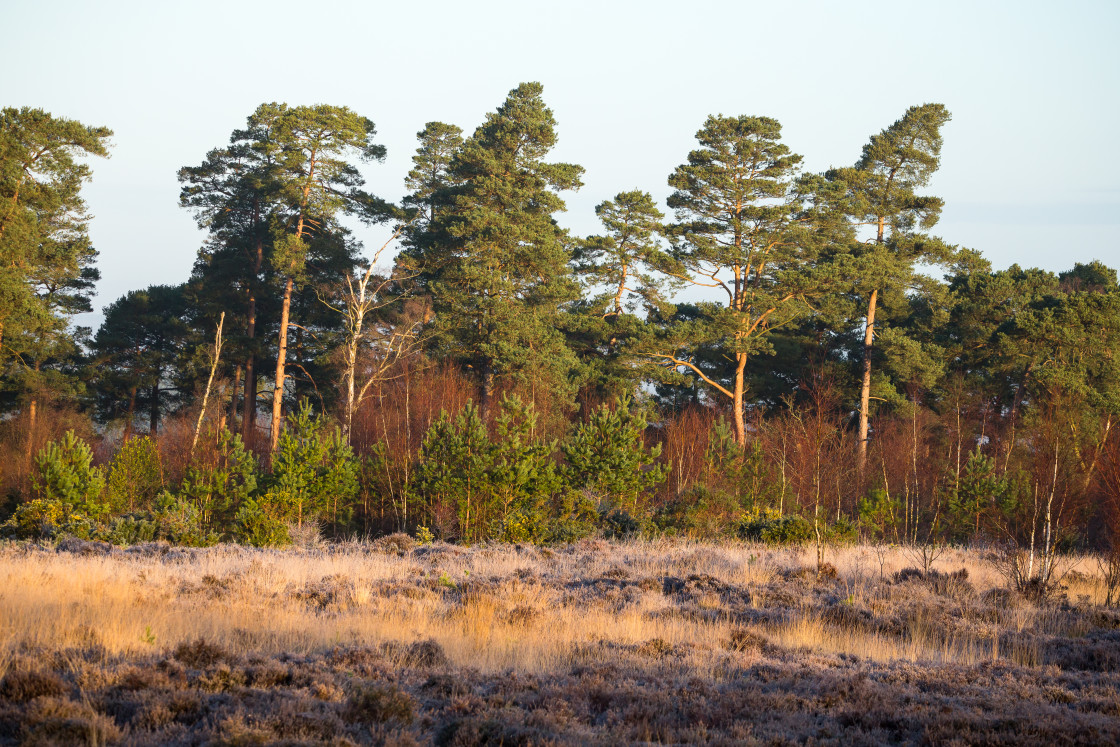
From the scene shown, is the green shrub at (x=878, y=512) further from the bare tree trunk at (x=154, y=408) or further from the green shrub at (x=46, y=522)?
the bare tree trunk at (x=154, y=408)

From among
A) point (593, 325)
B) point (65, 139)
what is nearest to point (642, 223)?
point (593, 325)

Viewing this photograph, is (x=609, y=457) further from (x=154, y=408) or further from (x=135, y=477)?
(x=154, y=408)

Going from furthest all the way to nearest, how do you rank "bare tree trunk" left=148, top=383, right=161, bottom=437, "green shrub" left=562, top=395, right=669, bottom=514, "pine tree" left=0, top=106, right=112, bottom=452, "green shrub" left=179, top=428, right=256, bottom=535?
"bare tree trunk" left=148, top=383, right=161, bottom=437
"pine tree" left=0, top=106, right=112, bottom=452
"green shrub" left=562, top=395, right=669, bottom=514
"green shrub" left=179, top=428, right=256, bottom=535

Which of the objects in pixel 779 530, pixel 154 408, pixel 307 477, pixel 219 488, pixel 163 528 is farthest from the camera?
pixel 154 408

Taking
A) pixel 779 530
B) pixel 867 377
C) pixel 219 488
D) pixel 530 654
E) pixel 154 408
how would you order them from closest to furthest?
1. pixel 530 654
2. pixel 219 488
3. pixel 779 530
4. pixel 867 377
5. pixel 154 408

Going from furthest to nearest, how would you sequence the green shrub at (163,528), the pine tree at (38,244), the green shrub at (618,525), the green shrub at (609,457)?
the pine tree at (38,244) < the green shrub at (609,457) < the green shrub at (618,525) < the green shrub at (163,528)

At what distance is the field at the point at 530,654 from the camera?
5656 millimetres

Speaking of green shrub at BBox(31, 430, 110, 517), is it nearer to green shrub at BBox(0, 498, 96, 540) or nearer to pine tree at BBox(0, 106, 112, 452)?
green shrub at BBox(0, 498, 96, 540)

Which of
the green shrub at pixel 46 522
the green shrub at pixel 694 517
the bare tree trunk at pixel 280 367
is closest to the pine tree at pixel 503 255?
the bare tree trunk at pixel 280 367

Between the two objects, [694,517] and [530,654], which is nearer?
[530,654]

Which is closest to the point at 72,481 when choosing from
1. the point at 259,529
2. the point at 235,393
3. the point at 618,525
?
the point at 259,529

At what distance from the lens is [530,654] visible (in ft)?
26.2

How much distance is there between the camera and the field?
18.6ft

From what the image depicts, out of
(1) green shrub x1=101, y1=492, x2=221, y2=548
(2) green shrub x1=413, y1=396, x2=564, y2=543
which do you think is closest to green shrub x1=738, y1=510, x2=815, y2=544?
(2) green shrub x1=413, y1=396, x2=564, y2=543
